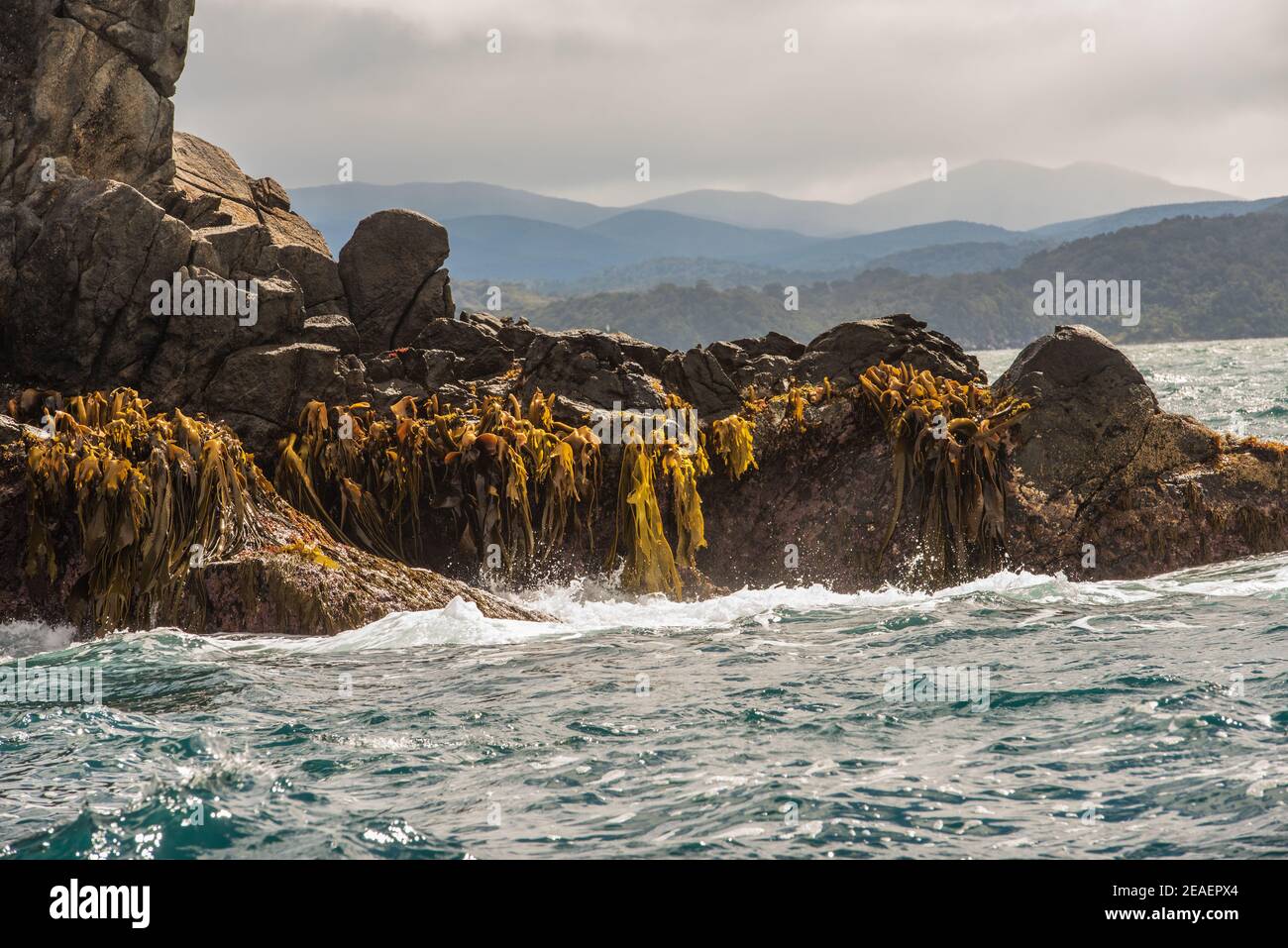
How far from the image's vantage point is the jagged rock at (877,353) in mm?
15250

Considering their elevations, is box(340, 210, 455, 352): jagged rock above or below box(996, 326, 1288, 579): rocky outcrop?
above

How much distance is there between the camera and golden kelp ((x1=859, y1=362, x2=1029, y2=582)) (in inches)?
523

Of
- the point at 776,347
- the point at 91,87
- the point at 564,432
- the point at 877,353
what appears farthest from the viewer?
the point at 776,347

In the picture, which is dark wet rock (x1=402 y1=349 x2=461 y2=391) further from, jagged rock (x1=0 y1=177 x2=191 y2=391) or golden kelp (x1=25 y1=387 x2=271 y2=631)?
golden kelp (x1=25 y1=387 x2=271 y2=631)

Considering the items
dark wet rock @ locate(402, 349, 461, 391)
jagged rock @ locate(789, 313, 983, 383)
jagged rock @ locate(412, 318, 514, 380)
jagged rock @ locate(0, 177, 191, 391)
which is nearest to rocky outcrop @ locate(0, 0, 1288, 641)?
jagged rock @ locate(0, 177, 191, 391)

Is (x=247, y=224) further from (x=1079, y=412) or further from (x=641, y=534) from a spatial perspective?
(x=1079, y=412)

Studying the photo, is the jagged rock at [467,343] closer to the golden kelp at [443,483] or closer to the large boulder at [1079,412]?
the golden kelp at [443,483]

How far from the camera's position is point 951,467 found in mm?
13477

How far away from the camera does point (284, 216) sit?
57.8ft

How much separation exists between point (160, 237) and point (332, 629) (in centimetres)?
Result: 555

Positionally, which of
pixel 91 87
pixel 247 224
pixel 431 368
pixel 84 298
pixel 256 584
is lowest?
pixel 256 584

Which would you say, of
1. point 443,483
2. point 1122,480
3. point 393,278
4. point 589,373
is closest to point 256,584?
point 443,483

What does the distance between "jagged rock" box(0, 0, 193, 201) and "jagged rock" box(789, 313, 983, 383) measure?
28.4ft

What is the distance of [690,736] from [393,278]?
10.6 metres
